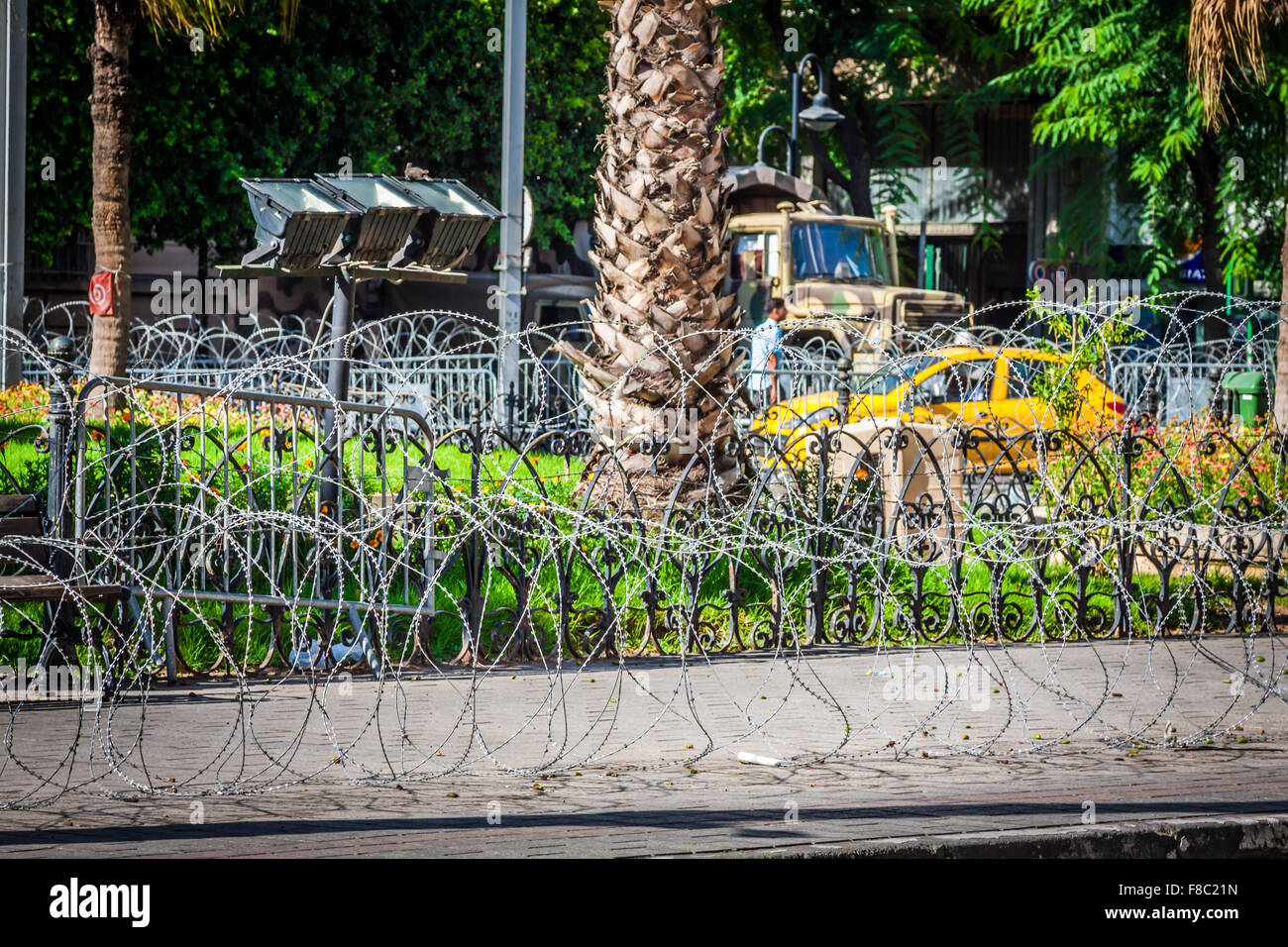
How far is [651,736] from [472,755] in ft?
2.63

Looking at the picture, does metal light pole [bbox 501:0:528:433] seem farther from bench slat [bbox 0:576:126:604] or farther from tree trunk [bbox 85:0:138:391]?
bench slat [bbox 0:576:126:604]

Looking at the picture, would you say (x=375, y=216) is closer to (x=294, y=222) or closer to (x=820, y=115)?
(x=294, y=222)

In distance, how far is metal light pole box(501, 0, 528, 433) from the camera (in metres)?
15.3

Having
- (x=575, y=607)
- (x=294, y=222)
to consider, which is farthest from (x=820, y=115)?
(x=575, y=607)

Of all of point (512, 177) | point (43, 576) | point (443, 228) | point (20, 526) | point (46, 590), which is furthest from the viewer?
point (512, 177)

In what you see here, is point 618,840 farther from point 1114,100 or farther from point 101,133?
point 1114,100

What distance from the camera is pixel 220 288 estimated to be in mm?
28547

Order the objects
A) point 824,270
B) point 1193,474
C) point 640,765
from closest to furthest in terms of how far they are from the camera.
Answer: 1. point 640,765
2. point 1193,474
3. point 824,270

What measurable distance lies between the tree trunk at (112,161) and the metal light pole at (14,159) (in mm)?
957

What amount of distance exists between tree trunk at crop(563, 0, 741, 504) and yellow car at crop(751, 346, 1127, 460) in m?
0.63

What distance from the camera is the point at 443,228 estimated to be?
974cm

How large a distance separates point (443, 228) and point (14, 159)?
27.5ft

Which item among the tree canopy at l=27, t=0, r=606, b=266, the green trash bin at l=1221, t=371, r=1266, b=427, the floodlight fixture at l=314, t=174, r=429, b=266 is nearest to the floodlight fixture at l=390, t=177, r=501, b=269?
the floodlight fixture at l=314, t=174, r=429, b=266
